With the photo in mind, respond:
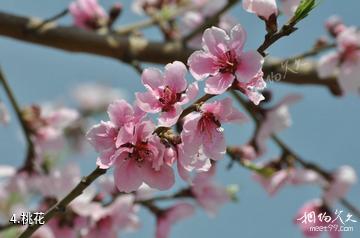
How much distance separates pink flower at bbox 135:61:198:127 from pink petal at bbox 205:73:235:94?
0.02 meters

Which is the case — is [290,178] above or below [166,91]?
below

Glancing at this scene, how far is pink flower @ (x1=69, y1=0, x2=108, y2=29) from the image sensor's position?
2.62 metres

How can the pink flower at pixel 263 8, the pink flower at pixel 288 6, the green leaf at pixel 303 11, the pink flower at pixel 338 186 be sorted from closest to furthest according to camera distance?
1. the green leaf at pixel 303 11
2. the pink flower at pixel 263 8
3. the pink flower at pixel 288 6
4. the pink flower at pixel 338 186

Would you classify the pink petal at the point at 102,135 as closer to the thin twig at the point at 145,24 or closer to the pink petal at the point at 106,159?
the pink petal at the point at 106,159

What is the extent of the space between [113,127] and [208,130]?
0.17 meters

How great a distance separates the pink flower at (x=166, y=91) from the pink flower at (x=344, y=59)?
4.26ft

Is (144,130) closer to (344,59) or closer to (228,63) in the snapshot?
(228,63)

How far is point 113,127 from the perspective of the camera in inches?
44.2

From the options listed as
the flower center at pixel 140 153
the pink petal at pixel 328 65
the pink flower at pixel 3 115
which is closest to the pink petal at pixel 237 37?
the flower center at pixel 140 153

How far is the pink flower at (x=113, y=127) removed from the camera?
3.59 feet

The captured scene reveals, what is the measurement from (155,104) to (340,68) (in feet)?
4.55

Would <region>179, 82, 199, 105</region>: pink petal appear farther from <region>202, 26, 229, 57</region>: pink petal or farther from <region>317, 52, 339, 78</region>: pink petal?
<region>317, 52, 339, 78</region>: pink petal

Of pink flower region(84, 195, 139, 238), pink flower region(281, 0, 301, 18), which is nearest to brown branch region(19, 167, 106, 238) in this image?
pink flower region(281, 0, 301, 18)

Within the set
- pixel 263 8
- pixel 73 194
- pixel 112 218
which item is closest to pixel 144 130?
pixel 73 194
